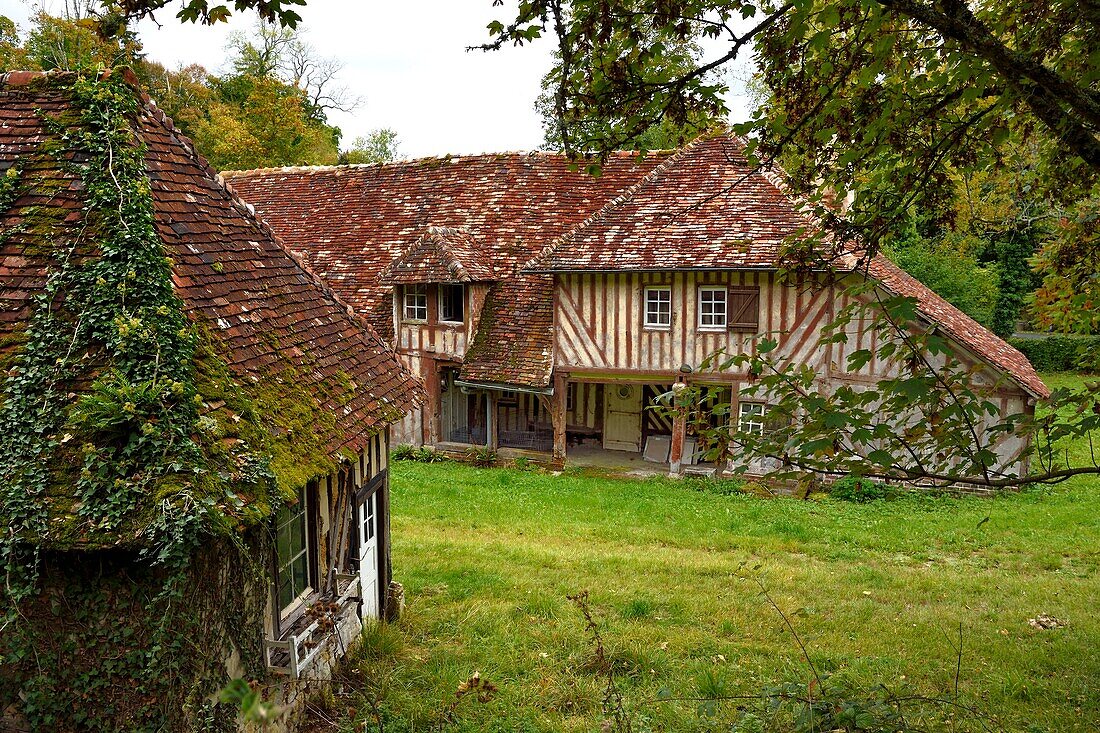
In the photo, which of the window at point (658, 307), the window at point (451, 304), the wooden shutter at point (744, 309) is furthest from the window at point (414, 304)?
the wooden shutter at point (744, 309)

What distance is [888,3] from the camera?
3793 mm

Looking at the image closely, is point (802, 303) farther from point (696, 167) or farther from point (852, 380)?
point (696, 167)

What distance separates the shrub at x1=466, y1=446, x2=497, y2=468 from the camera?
1685 cm

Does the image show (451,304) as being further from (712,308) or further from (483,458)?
(712,308)

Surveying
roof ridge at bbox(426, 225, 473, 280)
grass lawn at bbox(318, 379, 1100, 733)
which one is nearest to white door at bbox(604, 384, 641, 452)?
grass lawn at bbox(318, 379, 1100, 733)

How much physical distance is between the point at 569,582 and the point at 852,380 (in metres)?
8.13

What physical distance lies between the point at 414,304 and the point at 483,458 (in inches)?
158

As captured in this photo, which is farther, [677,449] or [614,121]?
[677,449]

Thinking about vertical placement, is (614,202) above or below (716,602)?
above

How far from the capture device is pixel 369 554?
312 inches

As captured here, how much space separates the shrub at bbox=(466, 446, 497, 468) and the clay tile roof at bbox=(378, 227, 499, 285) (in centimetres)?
402

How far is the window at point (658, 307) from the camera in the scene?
49.8 ft

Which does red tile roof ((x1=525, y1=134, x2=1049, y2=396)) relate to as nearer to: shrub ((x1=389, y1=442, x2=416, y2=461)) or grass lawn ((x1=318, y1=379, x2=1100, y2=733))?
grass lawn ((x1=318, y1=379, x2=1100, y2=733))

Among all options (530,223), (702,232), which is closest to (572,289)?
(702,232)
